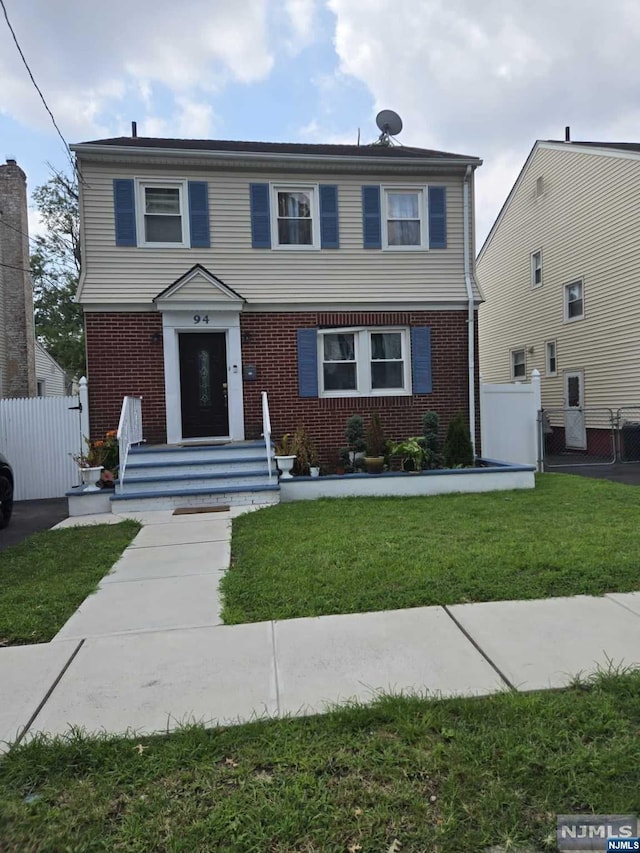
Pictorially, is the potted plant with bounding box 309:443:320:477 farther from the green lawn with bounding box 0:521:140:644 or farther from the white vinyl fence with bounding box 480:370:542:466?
the white vinyl fence with bounding box 480:370:542:466

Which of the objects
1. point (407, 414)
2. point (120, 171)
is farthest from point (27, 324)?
point (407, 414)

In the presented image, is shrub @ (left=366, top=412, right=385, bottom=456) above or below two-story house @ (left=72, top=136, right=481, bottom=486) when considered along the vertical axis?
below

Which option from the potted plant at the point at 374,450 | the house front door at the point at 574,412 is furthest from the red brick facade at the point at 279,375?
the house front door at the point at 574,412

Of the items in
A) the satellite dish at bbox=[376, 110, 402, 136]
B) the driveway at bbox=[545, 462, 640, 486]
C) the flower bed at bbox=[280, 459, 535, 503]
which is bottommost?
the driveway at bbox=[545, 462, 640, 486]

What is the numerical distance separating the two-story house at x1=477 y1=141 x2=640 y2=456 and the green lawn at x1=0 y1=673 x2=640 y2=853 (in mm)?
13168

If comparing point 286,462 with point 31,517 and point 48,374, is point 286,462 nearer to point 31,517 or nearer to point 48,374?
point 31,517

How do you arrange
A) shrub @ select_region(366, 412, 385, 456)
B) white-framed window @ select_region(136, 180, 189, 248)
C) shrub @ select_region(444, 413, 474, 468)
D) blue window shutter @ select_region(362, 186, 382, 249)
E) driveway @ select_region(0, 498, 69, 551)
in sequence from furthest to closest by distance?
blue window shutter @ select_region(362, 186, 382, 249)
white-framed window @ select_region(136, 180, 189, 248)
shrub @ select_region(444, 413, 474, 468)
shrub @ select_region(366, 412, 385, 456)
driveway @ select_region(0, 498, 69, 551)

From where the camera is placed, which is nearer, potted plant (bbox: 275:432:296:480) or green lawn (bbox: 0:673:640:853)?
green lawn (bbox: 0:673:640:853)

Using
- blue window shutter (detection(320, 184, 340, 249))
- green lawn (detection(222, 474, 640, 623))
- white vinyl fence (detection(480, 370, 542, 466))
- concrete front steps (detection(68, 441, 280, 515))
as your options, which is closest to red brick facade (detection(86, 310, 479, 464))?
white vinyl fence (detection(480, 370, 542, 466))

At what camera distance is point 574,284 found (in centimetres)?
1552

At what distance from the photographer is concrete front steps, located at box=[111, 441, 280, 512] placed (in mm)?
7840

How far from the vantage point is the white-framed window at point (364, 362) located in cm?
1027

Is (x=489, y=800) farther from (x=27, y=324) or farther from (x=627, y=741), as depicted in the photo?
(x=27, y=324)

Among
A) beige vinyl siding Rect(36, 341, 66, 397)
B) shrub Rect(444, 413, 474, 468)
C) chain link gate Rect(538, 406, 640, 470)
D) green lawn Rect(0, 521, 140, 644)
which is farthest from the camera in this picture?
beige vinyl siding Rect(36, 341, 66, 397)
